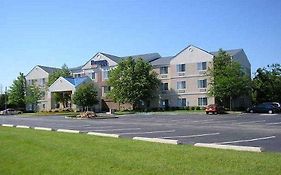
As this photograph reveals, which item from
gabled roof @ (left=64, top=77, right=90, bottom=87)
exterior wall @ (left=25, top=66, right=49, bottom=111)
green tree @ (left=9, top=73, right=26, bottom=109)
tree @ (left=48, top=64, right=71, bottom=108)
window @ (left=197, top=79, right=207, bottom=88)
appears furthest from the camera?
green tree @ (left=9, top=73, right=26, bottom=109)

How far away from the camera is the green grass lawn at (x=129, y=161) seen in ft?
28.7

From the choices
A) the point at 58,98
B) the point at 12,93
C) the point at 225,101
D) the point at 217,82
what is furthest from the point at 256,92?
the point at 12,93

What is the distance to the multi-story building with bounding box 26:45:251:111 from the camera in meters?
61.1

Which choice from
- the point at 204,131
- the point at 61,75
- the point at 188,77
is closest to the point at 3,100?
the point at 61,75

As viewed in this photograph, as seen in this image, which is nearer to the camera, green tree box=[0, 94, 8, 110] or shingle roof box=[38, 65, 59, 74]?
shingle roof box=[38, 65, 59, 74]

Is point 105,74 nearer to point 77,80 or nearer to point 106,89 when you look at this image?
point 106,89

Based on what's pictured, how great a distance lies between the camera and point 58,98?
77312mm

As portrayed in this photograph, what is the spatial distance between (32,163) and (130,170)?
318 centimetres

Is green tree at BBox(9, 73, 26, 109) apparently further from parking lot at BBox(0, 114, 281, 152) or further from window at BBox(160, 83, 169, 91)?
parking lot at BBox(0, 114, 281, 152)

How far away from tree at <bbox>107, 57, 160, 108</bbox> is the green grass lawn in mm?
50904

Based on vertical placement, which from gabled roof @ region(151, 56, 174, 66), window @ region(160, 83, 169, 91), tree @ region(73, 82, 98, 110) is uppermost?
gabled roof @ region(151, 56, 174, 66)

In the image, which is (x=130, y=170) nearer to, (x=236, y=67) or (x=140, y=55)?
(x=236, y=67)

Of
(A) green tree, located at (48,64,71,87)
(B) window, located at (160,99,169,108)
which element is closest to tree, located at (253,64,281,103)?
(B) window, located at (160,99,169,108)

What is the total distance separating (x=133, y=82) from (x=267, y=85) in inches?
858
